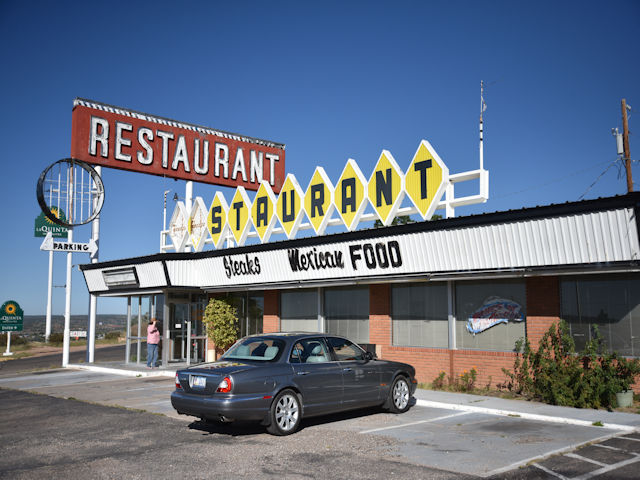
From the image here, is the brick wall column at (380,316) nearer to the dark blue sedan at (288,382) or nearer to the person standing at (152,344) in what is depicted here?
the dark blue sedan at (288,382)

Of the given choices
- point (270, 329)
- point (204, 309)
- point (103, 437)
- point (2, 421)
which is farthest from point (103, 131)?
point (103, 437)

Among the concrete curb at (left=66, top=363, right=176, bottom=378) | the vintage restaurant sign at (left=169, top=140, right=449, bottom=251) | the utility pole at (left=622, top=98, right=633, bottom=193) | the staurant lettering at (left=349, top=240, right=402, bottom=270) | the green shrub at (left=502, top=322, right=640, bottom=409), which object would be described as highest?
the utility pole at (left=622, top=98, right=633, bottom=193)

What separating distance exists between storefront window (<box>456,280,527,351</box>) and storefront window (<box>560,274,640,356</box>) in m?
1.11

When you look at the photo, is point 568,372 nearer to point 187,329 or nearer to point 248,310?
point 248,310

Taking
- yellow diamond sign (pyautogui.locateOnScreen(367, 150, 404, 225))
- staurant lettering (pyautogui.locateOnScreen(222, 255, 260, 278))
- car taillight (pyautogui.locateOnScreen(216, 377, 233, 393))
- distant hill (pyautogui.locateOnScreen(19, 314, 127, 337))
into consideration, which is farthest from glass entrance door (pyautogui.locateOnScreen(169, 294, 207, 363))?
distant hill (pyautogui.locateOnScreen(19, 314, 127, 337))

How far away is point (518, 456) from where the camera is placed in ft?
27.3

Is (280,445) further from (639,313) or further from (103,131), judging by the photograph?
(103,131)

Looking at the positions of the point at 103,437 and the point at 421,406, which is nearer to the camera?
the point at 103,437

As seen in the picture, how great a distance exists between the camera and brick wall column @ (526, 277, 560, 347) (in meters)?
13.7

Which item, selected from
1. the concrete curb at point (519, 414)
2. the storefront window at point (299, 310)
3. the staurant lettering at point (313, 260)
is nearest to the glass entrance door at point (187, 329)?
the storefront window at point (299, 310)

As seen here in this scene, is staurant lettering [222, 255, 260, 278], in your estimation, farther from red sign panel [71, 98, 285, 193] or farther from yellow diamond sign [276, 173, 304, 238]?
red sign panel [71, 98, 285, 193]

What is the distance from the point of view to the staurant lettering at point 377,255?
52.6 ft

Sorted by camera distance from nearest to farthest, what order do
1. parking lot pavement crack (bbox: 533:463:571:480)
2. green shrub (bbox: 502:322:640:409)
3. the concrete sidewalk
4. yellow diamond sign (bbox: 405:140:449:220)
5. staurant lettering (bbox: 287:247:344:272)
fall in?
parking lot pavement crack (bbox: 533:463:571:480) < the concrete sidewalk < green shrub (bbox: 502:322:640:409) < yellow diamond sign (bbox: 405:140:449:220) < staurant lettering (bbox: 287:247:344:272)

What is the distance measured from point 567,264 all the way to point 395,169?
228 inches
